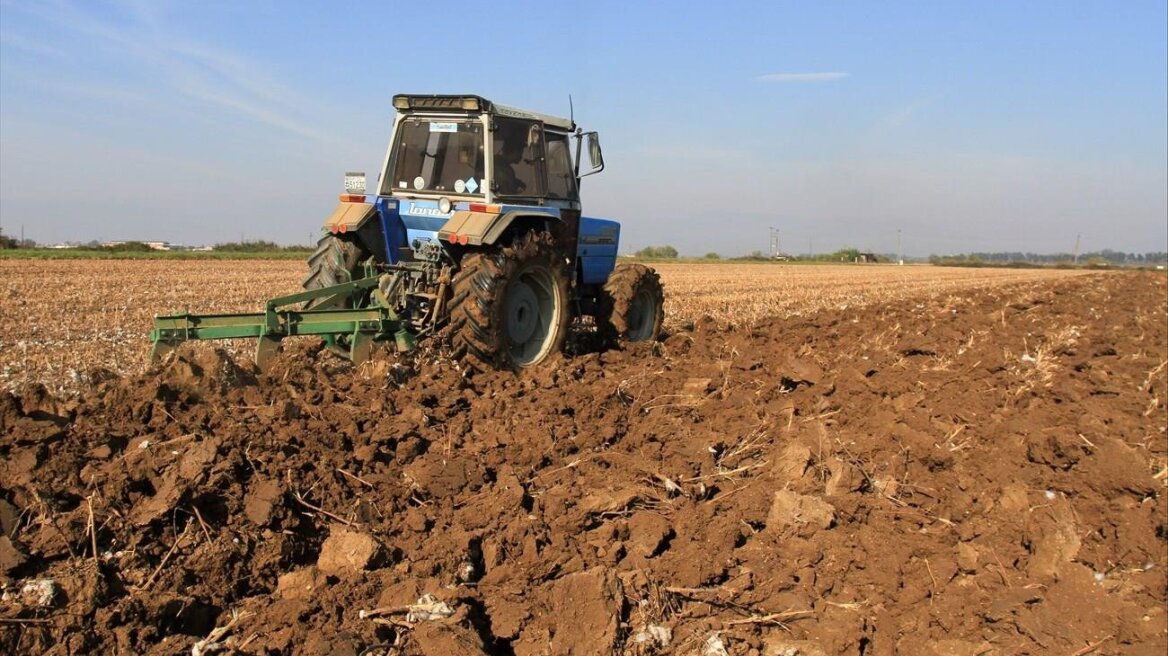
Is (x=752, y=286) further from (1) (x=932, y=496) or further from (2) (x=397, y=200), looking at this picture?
(1) (x=932, y=496)

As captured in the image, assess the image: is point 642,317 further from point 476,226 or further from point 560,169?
point 476,226

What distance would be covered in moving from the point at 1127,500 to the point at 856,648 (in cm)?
213

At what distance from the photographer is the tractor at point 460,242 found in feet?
22.8

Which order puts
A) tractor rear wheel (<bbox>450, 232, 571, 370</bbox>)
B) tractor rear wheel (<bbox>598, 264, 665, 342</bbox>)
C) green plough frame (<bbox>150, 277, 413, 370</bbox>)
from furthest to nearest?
tractor rear wheel (<bbox>598, 264, 665, 342</bbox>)
tractor rear wheel (<bbox>450, 232, 571, 370</bbox>)
green plough frame (<bbox>150, 277, 413, 370</bbox>)

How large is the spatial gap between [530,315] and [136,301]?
7779mm

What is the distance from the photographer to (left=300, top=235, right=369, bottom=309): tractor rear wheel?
771cm

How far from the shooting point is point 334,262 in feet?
25.2

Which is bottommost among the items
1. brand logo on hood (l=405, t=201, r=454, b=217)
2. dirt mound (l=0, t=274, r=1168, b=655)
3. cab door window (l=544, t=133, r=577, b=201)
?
dirt mound (l=0, t=274, r=1168, b=655)

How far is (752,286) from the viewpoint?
67.6 feet

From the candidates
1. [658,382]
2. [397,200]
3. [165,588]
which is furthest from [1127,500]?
[397,200]

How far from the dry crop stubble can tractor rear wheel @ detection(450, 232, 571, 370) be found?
243 cm

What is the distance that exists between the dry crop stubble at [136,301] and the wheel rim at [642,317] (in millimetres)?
1856

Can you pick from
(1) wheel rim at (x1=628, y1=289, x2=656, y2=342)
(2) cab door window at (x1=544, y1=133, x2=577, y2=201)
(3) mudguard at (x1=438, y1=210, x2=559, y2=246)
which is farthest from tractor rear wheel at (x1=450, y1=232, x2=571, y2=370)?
(1) wheel rim at (x1=628, y1=289, x2=656, y2=342)

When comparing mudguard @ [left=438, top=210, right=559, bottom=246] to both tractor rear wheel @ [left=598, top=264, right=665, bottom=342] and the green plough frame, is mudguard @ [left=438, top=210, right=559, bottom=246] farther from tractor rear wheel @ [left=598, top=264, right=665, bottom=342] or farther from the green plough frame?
tractor rear wheel @ [left=598, top=264, right=665, bottom=342]
